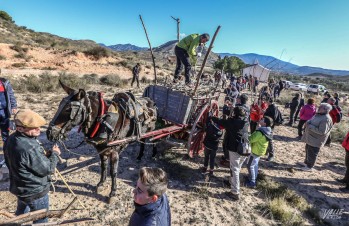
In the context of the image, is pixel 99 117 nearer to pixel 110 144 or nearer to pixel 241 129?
pixel 110 144

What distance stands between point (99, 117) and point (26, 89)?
11.1m

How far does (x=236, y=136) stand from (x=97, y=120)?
270 cm

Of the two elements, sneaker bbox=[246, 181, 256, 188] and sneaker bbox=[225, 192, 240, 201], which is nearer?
sneaker bbox=[225, 192, 240, 201]

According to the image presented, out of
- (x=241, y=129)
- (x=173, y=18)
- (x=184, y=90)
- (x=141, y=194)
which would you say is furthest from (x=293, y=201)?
(x=173, y=18)

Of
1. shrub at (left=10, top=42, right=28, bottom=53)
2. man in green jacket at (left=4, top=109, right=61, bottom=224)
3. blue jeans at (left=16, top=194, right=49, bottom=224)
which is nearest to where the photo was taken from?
man in green jacket at (left=4, top=109, right=61, bottom=224)

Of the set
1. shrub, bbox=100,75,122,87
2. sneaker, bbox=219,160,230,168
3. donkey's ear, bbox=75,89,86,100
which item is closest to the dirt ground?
sneaker, bbox=219,160,230,168

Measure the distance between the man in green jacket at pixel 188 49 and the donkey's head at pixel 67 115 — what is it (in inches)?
134

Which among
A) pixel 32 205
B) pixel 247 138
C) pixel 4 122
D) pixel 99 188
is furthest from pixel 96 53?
pixel 32 205

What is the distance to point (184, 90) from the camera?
5.85 m

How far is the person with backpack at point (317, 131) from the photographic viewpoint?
616 cm

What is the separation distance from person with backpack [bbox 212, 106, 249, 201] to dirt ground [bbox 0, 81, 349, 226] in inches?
17.1

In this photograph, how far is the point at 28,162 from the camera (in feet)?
8.22

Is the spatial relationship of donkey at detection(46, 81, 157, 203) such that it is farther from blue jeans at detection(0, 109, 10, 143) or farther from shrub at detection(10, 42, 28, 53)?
shrub at detection(10, 42, 28, 53)

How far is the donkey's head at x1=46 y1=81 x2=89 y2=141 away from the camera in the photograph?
3.51 m
